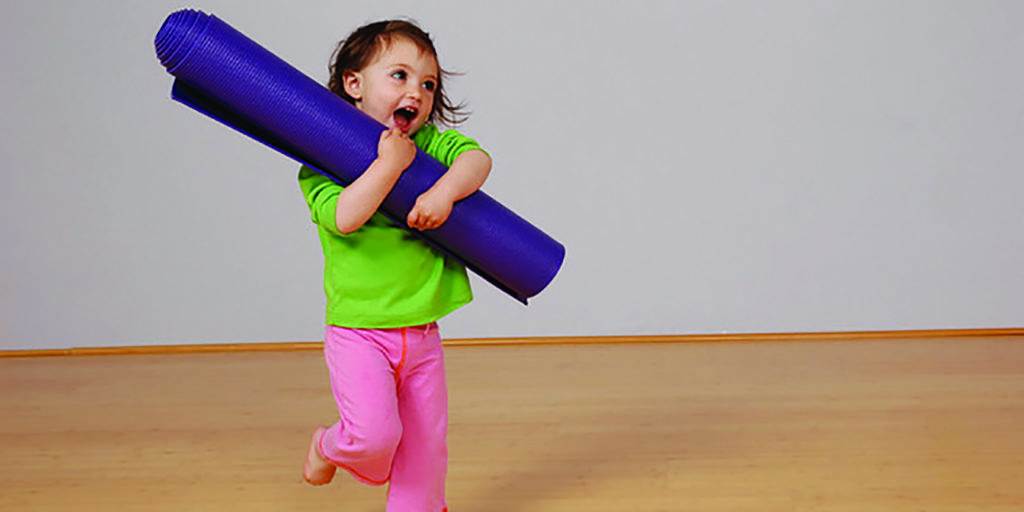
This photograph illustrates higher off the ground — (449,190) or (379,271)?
→ (449,190)

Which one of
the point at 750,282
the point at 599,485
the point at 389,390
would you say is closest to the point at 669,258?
the point at 750,282

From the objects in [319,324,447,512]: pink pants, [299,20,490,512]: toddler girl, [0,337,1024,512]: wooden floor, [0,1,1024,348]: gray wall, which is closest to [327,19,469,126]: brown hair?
[299,20,490,512]: toddler girl

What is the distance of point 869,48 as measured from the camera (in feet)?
12.4

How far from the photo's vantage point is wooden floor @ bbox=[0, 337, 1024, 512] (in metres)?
2.36

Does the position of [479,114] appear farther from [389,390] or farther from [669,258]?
[389,390]

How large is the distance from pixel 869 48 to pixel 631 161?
75 cm

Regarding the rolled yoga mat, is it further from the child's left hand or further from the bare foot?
the bare foot

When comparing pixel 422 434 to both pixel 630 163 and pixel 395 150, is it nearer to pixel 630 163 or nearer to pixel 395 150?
pixel 395 150

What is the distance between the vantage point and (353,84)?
1.96m

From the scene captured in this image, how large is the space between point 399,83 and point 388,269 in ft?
0.89

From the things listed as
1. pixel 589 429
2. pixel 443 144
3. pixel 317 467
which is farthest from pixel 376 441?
pixel 589 429

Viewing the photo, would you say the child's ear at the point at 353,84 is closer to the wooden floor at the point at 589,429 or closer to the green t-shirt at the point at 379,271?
the green t-shirt at the point at 379,271

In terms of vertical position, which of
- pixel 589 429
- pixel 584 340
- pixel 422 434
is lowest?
pixel 584 340

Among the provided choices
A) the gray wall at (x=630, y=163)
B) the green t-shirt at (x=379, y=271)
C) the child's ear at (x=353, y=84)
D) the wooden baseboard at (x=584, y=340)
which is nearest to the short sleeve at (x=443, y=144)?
the green t-shirt at (x=379, y=271)
